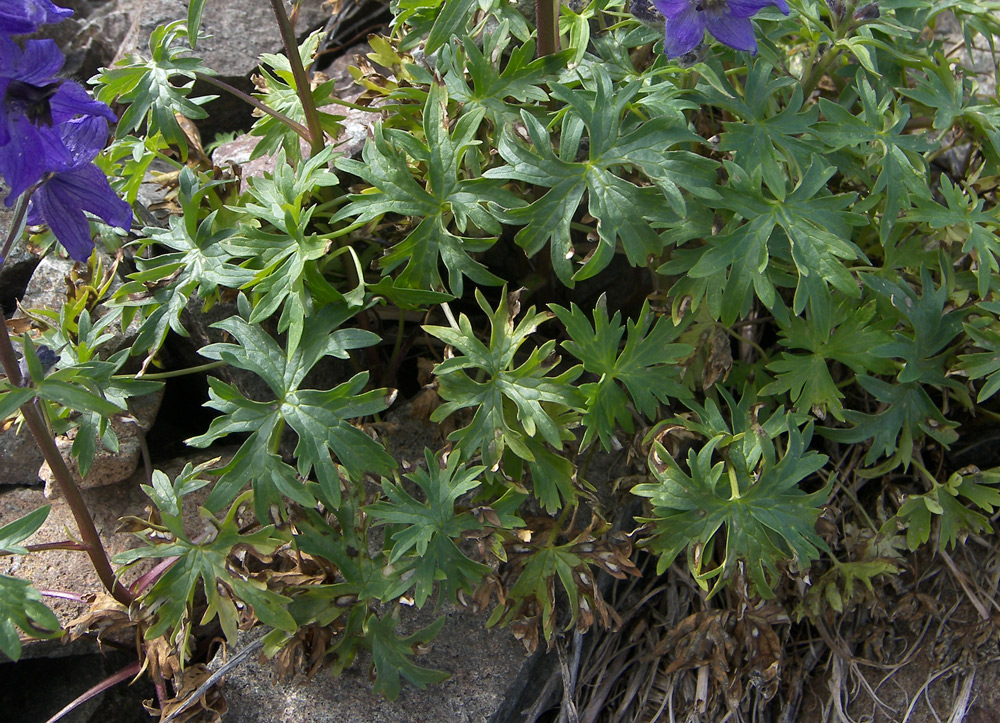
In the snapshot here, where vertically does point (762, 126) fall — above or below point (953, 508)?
above

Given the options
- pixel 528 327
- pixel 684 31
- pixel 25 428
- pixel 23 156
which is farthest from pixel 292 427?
pixel 684 31

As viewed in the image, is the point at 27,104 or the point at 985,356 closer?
the point at 27,104

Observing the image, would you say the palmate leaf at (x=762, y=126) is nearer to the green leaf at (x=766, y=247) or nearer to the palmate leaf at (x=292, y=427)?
the green leaf at (x=766, y=247)

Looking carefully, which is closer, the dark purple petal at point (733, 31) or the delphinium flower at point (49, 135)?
the delphinium flower at point (49, 135)

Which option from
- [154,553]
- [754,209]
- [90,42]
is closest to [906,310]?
[754,209]

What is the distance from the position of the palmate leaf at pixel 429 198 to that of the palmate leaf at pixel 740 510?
703 mm

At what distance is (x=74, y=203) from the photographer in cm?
179

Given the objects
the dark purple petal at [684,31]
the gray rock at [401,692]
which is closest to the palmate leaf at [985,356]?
the dark purple petal at [684,31]

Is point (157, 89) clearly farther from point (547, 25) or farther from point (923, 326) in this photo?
point (923, 326)

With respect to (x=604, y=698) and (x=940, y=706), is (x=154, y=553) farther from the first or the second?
(x=940, y=706)

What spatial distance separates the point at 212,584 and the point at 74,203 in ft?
3.13

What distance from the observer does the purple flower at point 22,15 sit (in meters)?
1.49

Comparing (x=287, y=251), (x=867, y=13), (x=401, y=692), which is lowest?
(x=401, y=692)

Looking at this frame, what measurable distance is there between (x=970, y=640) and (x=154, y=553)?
2330mm
